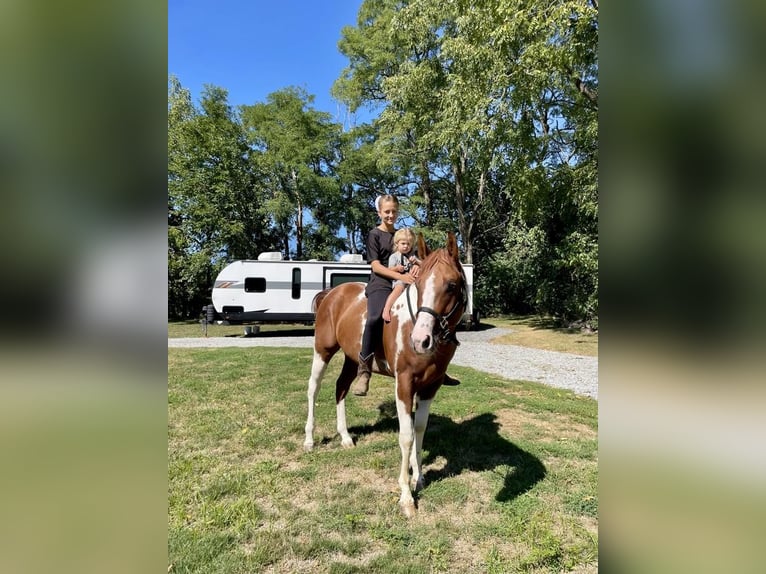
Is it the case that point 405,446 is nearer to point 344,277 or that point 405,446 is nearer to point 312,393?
point 312,393

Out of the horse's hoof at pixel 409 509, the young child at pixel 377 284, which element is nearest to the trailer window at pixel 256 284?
the young child at pixel 377 284

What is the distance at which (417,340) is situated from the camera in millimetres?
2832

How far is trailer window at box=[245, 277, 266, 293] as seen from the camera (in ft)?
54.8

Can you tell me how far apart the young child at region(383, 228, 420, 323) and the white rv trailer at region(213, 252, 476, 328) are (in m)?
13.0

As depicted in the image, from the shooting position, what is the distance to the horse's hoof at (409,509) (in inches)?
126

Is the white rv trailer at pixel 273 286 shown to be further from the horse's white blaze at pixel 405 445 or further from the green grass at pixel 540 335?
the horse's white blaze at pixel 405 445

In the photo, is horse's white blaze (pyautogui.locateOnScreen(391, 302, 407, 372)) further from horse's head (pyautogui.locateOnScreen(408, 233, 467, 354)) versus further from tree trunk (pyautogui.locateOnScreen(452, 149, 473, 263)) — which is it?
tree trunk (pyautogui.locateOnScreen(452, 149, 473, 263))

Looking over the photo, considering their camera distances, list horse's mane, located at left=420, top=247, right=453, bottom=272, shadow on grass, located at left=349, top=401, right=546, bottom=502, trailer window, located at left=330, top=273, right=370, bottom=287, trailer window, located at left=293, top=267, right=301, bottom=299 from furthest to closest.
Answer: trailer window, located at left=330, top=273, right=370, bottom=287, trailer window, located at left=293, top=267, right=301, bottom=299, shadow on grass, located at left=349, top=401, right=546, bottom=502, horse's mane, located at left=420, top=247, right=453, bottom=272

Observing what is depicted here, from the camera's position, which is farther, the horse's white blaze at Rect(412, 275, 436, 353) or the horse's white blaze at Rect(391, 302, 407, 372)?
the horse's white blaze at Rect(391, 302, 407, 372)

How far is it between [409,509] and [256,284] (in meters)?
14.8

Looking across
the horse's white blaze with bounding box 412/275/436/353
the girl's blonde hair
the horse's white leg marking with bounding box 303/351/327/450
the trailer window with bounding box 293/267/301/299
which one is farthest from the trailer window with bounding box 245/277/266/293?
the horse's white blaze with bounding box 412/275/436/353

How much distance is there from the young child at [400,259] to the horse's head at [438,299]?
63 centimetres
